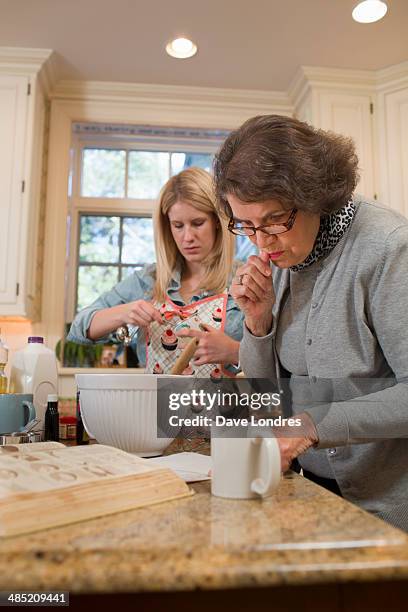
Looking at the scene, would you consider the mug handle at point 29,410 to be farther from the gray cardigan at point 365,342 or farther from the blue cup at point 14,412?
the gray cardigan at point 365,342

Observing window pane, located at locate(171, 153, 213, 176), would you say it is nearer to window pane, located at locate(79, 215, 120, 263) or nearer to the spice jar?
window pane, located at locate(79, 215, 120, 263)

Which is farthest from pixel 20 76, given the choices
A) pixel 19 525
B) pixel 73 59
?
pixel 19 525

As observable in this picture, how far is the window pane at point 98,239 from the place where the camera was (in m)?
2.98

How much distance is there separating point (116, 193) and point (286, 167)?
91.4 inches

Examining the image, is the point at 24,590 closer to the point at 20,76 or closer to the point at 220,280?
the point at 220,280

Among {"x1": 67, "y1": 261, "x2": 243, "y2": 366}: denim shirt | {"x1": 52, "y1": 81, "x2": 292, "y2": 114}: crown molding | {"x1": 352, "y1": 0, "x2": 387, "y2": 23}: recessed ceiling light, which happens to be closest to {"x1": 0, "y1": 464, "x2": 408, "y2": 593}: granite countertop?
{"x1": 67, "y1": 261, "x2": 243, "y2": 366}: denim shirt

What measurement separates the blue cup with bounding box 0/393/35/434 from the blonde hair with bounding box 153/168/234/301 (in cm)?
57

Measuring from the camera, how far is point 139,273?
1.77 meters

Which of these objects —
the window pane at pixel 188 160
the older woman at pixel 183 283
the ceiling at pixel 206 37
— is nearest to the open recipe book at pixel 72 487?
the older woman at pixel 183 283

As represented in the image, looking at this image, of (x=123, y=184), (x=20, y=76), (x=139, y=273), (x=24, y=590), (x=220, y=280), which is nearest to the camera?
(x=24, y=590)

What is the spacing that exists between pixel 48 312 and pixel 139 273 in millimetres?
1047

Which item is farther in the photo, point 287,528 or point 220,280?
point 220,280

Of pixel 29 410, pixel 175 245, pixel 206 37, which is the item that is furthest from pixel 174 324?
pixel 206 37

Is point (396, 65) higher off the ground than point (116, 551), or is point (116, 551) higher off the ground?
point (396, 65)
